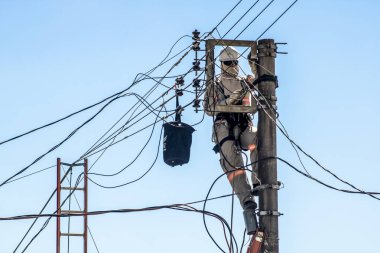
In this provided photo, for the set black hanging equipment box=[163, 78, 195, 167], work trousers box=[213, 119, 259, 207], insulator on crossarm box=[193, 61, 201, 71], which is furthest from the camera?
insulator on crossarm box=[193, 61, 201, 71]

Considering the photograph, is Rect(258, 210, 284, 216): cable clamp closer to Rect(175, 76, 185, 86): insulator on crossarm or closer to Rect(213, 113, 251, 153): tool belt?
Rect(213, 113, 251, 153): tool belt

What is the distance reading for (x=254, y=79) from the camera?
14273 millimetres

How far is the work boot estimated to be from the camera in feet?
44.8

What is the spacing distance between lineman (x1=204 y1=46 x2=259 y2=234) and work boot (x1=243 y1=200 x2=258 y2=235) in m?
0.01

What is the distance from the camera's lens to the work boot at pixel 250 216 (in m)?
13.7

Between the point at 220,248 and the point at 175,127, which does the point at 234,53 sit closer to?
the point at 175,127

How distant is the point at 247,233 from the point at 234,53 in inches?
100

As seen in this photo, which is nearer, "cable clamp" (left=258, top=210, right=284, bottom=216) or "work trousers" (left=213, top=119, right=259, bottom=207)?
"cable clamp" (left=258, top=210, right=284, bottom=216)

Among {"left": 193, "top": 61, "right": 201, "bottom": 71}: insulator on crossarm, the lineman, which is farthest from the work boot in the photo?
{"left": 193, "top": 61, "right": 201, "bottom": 71}: insulator on crossarm

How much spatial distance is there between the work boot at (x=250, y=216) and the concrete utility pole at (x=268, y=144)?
0.19 meters

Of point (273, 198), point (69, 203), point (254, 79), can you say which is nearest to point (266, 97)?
point (254, 79)

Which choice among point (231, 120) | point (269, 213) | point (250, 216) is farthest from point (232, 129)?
point (269, 213)

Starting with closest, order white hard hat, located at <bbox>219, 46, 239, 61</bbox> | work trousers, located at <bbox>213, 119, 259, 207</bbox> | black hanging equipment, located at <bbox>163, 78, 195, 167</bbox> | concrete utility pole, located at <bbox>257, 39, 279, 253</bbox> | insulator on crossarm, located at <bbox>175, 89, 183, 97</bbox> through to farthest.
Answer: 1. concrete utility pole, located at <bbox>257, 39, 279, 253</bbox>
2. work trousers, located at <bbox>213, 119, 259, 207</bbox>
3. black hanging equipment, located at <bbox>163, 78, 195, 167</bbox>
4. white hard hat, located at <bbox>219, 46, 239, 61</bbox>
5. insulator on crossarm, located at <bbox>175, 89, 183, 97</bbox>

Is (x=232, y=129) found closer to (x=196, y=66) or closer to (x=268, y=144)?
(x=268, y=144)
